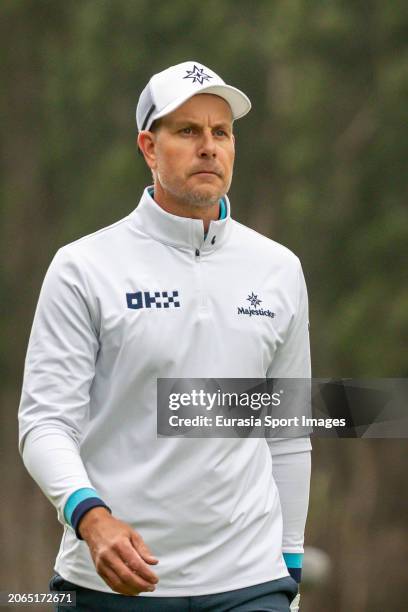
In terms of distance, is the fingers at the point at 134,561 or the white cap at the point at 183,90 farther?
the white cap at the point at 183,90

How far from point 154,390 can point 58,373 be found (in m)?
0.24

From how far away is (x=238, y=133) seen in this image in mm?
17609

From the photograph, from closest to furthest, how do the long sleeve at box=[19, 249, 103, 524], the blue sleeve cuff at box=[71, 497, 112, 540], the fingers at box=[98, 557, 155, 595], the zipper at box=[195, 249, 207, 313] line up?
the fingers at box=[98, 557, 155, 595] < the blue sleeve cuff at box=[71, 497, 112, 540] < the long sleeve at box=[19, 249, 103, 524] < the zipper at box=[195, 249, 207, 313]

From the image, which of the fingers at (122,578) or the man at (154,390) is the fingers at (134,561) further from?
the man at (154,390)

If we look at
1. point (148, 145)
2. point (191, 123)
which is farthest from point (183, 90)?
point (148, 145)

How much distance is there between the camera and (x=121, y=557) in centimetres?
339

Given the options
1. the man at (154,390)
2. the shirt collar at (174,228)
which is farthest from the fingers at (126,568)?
the shirt collar at (174,228)

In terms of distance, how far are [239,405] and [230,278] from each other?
35cm

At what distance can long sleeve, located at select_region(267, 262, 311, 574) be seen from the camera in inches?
167

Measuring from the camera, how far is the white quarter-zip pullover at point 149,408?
3.85 m

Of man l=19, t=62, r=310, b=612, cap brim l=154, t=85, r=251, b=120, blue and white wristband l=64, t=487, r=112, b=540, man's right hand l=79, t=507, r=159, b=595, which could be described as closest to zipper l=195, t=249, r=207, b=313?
man l=19, t=62, r=310, b=612

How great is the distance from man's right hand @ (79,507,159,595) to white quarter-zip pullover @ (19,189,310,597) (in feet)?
1.09

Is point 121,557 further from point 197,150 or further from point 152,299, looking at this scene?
point 197,150

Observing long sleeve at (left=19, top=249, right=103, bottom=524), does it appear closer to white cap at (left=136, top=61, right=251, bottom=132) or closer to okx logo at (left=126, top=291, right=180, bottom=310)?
okx logo at (left=126, top=291, right=180, bottom=310)
